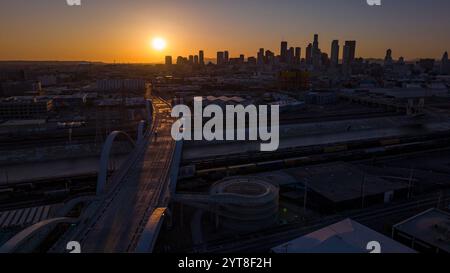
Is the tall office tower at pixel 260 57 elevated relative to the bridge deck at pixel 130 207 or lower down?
elevated

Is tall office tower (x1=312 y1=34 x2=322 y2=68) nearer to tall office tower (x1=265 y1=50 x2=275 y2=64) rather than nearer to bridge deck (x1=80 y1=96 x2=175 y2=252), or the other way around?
tall office tower (x1=265 y1=50 x2=275 y2=64)

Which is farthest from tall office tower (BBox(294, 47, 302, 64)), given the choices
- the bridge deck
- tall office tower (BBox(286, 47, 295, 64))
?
the bridge deck

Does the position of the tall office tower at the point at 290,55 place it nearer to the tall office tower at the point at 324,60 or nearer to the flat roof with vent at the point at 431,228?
the tall office tower at the point at 324,60

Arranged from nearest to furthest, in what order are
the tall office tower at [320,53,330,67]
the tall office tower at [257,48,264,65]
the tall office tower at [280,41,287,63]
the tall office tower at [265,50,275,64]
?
1. the tall office tower at [320,53,330,67]
2. the tall office tower at [265,50,275,64]
3. the tall office tower at [257,48,264,65]
4. the tall office tower at [280,41,287,63]

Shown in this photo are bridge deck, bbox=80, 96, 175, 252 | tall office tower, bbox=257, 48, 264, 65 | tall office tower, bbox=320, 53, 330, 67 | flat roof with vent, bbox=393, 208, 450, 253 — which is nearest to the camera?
bridge deck, bbox=80, 96, 175, 252

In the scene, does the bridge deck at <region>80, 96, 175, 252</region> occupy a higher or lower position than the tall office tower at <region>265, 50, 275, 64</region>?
lower

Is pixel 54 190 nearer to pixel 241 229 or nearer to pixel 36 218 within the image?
pixel 36 218

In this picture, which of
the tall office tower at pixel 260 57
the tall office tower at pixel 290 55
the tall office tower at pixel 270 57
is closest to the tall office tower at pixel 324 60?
the tall office tower at pixel 290 55

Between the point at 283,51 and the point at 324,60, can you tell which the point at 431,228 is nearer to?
the point at 324,60
